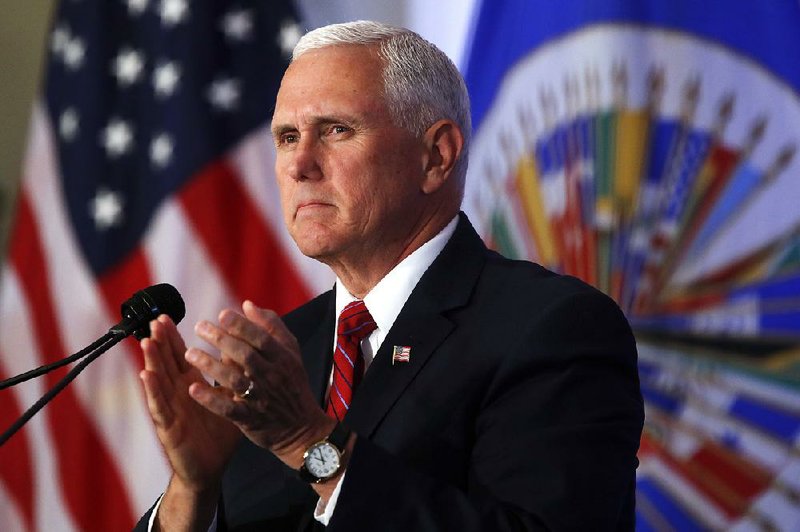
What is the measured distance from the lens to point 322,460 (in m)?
1.48

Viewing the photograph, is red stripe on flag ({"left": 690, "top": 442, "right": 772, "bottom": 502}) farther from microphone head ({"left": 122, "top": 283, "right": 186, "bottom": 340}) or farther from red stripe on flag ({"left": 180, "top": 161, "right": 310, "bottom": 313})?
microphone head ({"left": 122, "top": 283, "right": 186, "bottom": 340})

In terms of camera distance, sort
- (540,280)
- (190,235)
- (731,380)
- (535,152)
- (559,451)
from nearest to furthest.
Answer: (559,451)
(540,280)
(731,380)
(535,152)
(190,235)

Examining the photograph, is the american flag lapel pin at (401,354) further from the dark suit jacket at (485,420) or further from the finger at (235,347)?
the finger at (235,347)

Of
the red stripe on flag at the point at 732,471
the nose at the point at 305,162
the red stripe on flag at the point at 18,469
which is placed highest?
the nose at the point at 305,162

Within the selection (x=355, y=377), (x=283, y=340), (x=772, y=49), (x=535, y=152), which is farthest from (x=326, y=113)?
(x=772, y=49)

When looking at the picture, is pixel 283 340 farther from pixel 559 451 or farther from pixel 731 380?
pixel 731 380

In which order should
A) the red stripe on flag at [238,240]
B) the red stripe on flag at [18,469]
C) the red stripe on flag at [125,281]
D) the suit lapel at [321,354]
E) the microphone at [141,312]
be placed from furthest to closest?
the red stripe on flag at [18,469]
the red stripe on flag at [125,281]
the red stripe on flag at [238,240]
the suit lapel at [321,354]
the microphone at [141,312]

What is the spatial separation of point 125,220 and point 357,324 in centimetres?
218

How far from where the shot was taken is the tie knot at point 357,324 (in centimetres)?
196

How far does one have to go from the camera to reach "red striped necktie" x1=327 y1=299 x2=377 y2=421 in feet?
6.29

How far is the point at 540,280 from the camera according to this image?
1846mm

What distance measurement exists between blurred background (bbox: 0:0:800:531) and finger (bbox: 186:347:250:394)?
6.22ft

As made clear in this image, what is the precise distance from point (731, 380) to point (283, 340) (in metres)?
1.90

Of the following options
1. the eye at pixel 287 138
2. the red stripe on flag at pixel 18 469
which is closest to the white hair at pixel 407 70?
the eye at pixel 287 138
